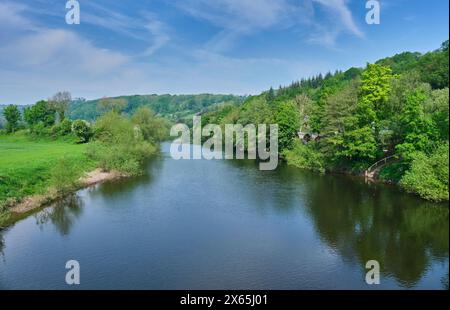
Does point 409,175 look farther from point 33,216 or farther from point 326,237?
point 33,216

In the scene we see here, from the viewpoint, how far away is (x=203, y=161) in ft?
193

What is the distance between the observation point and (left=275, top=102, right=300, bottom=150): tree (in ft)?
191

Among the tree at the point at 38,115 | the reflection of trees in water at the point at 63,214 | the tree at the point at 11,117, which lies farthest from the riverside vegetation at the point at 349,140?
the tree at the point at 11,117

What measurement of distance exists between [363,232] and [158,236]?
518 inches

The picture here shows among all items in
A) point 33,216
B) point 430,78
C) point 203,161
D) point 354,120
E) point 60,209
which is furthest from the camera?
point 203,161

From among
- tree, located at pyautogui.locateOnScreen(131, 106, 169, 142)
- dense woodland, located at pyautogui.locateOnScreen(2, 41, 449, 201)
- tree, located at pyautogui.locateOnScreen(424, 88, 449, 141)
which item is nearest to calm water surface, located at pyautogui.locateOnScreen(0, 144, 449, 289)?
dense woodland, located at pyautogui.locateOnScreen(2, 41, 449, 201)

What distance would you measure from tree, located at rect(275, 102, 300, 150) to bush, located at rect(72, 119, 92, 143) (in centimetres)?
3281

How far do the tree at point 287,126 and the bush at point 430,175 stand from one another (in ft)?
85.5

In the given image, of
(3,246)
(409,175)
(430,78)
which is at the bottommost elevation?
(3,246)

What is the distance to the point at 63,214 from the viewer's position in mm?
31141

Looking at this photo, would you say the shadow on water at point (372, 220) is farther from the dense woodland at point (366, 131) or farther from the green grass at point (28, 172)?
the green grass at point (28, 172)

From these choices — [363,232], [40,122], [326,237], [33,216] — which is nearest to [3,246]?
[33,216]

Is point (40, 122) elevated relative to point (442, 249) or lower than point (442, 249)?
elevated

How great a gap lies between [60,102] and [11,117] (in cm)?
1068
